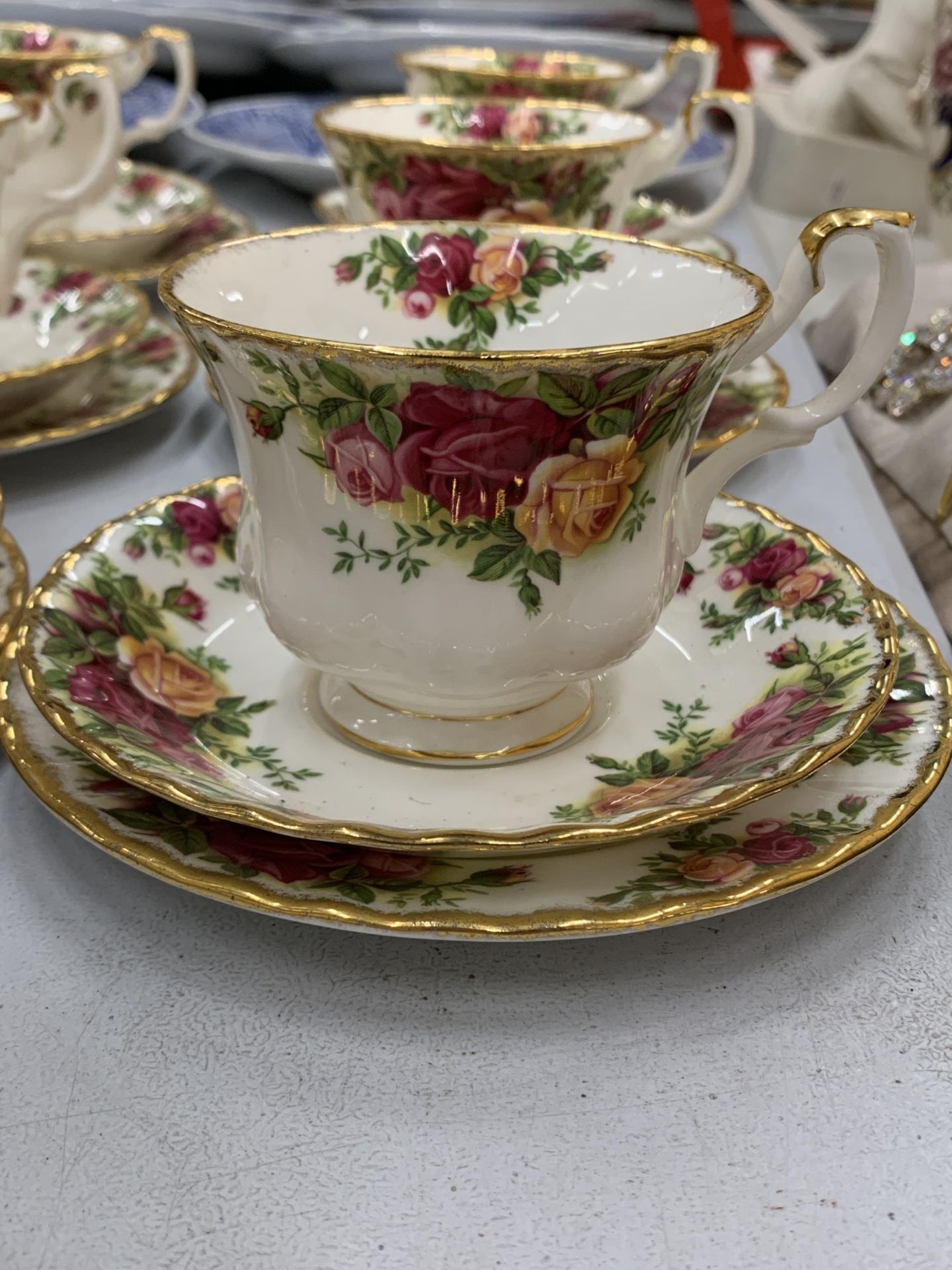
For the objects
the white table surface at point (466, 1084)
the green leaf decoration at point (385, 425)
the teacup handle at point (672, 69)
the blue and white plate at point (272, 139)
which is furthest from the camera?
the blue and white plate at point (272, 139)

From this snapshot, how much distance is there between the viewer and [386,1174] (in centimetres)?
35

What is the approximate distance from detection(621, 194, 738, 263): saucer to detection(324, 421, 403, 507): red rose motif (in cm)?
69

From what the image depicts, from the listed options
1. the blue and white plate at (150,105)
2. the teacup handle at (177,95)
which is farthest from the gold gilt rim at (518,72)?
the blue and white plate at (150,105)

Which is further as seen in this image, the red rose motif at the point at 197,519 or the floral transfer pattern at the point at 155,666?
the red rose motif at the point at 197,519

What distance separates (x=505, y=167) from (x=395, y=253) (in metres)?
0.24

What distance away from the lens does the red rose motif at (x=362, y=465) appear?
0.45m

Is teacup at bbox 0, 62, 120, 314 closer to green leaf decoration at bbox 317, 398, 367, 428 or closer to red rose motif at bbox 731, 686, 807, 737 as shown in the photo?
green leaf decoration at bbox 317, 398, 367, 428

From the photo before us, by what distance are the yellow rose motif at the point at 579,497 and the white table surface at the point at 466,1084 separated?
0.50ft

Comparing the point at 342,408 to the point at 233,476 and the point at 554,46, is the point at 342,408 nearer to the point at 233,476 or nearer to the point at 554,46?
the point at 233,476

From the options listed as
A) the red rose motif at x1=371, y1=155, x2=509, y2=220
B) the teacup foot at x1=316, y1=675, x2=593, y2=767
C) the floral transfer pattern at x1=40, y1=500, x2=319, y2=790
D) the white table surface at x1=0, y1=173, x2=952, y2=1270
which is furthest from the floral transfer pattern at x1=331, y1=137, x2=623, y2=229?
the white table surface at x1=0, y1=173, x2=952, y2=1270

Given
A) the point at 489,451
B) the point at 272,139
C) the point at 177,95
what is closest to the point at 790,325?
the point at 489,451

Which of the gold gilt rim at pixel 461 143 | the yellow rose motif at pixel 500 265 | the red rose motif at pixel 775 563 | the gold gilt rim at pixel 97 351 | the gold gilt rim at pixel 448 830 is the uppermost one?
the yellow rose motif at pixel 500 265

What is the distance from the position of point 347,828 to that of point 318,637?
0.12m

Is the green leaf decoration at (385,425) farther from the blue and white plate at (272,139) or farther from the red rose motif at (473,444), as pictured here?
the blue and white plate at (272,139)
